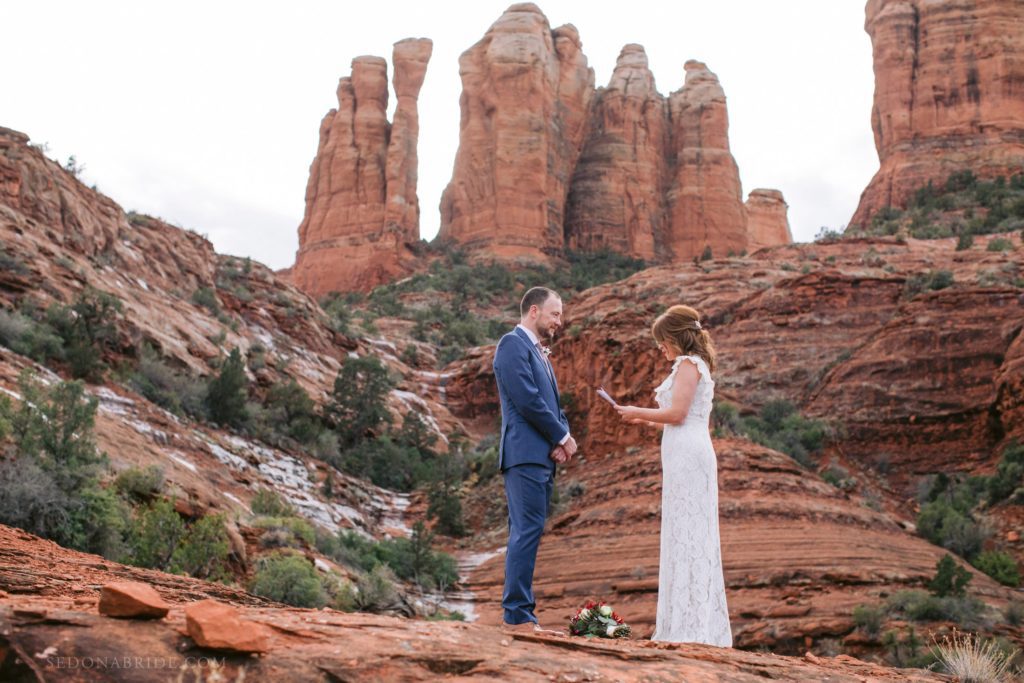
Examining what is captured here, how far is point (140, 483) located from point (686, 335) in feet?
22.2

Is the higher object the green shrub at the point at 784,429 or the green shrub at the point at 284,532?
the green shrub at the point at 784,429

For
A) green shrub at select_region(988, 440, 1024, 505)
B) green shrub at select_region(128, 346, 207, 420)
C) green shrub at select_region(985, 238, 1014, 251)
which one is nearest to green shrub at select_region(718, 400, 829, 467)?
green shrub at select_region(988, 440, 1024, 505)

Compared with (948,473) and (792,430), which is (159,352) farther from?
(948,473)

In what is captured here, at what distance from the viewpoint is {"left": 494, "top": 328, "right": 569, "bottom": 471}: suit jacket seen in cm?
476

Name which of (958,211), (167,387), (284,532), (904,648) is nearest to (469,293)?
(958,211)

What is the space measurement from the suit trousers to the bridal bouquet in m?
0.22

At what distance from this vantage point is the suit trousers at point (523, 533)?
A: 4578 mm

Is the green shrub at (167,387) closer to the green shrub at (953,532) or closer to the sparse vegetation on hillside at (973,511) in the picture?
the green shrub at (953,532)

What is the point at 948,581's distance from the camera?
12.1 m

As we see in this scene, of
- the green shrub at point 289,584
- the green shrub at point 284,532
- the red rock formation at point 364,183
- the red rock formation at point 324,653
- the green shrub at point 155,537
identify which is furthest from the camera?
the red rock formation at point 364,183

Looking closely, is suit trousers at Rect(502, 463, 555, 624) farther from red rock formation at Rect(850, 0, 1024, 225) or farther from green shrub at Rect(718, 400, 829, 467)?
red rock formation at Rect(850, 0, 1024, 225)

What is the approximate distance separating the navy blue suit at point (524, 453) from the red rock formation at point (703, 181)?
5609 cm

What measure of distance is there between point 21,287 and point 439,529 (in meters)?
9.42

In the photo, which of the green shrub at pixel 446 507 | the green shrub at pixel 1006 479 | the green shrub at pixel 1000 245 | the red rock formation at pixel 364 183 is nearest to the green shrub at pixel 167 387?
the green shrub at pixel 446 507
